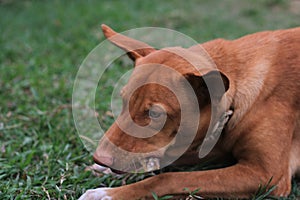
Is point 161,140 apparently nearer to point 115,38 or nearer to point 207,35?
point 115,38

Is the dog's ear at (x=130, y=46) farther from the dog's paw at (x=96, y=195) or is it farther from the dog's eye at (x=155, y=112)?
the dog's paw at (x=96, y=195)

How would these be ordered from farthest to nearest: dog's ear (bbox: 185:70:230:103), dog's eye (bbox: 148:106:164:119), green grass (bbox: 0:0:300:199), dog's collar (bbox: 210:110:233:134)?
green grass (bbox: 0:0:300:199) → dog's collar (bbox: 210:110:233:134) → dog's eye (bbox: 148:106:164:119) → dog's ear (bbox: 185:70:230:103)

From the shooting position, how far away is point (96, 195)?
327 centimetres

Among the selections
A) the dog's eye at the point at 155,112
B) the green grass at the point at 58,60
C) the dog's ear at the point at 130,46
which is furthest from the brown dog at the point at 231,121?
the green grass at the point at 58,60

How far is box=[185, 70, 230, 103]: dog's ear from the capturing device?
3027mm

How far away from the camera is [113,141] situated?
326 cm

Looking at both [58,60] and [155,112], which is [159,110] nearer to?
[155,112]

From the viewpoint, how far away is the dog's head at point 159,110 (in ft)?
10.6

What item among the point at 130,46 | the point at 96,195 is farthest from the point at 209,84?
the point at 96,195

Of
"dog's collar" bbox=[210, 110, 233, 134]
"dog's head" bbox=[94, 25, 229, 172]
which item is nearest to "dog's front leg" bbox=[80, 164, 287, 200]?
"dog's head" bbox=[94, 25, 229, 172]

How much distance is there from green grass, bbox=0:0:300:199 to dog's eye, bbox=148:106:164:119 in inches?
28.7

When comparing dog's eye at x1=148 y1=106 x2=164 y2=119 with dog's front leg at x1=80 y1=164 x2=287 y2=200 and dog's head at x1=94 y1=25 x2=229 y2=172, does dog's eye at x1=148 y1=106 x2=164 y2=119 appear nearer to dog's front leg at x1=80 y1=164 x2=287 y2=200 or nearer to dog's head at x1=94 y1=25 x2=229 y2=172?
dog's head at x1=94 y1=25 x2=229 y2=172

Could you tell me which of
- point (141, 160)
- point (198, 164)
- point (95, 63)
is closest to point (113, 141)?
point (141, 160)

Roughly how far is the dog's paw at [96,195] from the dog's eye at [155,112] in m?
0.65
